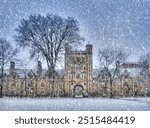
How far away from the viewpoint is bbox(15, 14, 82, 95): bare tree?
5284 cm

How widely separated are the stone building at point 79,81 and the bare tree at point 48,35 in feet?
59.9

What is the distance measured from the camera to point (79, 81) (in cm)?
7550

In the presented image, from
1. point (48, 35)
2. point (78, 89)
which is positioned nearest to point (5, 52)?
point (48, 35)

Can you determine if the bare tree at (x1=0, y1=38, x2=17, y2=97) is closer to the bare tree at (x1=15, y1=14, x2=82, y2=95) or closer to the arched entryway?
the bare tree at (x1=15, y1=14, x2=82, y2=95)

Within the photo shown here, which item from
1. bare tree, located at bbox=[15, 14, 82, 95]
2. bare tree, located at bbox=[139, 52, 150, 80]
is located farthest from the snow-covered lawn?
bare tree, located at bbox=[139, 52, 150, 80]

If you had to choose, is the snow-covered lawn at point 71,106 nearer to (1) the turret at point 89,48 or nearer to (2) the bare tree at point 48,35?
(2) the bare tree at point 48,35

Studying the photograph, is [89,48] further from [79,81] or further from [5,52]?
[5,52]

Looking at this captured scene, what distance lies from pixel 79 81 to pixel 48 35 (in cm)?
2303

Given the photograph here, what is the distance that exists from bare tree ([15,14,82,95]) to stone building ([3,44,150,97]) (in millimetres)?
18256

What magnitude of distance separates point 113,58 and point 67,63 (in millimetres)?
12446

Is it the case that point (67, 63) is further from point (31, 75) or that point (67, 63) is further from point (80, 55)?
point (31, 75)

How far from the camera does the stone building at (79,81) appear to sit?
245ft

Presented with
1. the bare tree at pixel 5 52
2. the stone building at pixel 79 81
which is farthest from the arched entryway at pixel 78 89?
the bare tree at pixel 5 52

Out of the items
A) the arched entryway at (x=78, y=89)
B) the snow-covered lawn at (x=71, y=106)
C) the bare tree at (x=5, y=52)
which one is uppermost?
the bare tree at (x=5, y=52)
